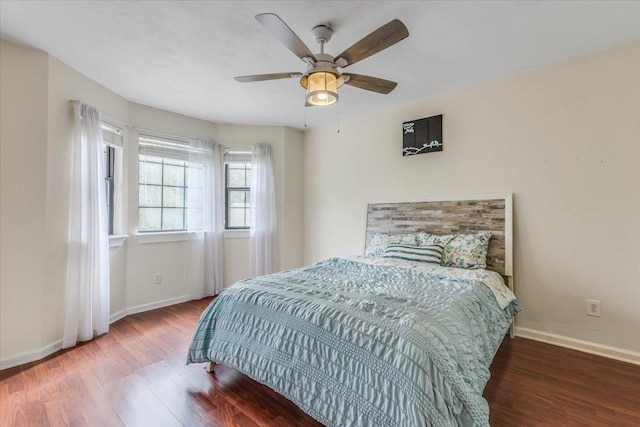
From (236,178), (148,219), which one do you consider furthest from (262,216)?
(148,219)

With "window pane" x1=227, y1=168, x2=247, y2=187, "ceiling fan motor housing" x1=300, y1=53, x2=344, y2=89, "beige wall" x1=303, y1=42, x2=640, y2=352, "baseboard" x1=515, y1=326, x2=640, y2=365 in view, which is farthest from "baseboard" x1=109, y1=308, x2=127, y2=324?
"baseboard" x1=515, y1=326, x2=640, y2=365

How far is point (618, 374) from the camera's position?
81.9 inches

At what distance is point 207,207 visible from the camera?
4.02 metres

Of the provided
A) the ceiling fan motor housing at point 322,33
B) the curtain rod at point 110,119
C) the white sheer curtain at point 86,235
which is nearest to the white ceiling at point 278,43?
the ceiling fan motor housing at point 322,33

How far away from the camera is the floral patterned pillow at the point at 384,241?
3126 millimetres

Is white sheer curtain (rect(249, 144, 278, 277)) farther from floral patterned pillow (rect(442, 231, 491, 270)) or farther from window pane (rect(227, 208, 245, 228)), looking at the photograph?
floral patterned pillow (rect(442, 231, 491, 270))

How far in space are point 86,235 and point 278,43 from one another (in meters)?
2.47

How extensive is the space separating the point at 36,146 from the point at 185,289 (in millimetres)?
2283

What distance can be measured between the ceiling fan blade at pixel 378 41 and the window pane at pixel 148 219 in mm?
3083

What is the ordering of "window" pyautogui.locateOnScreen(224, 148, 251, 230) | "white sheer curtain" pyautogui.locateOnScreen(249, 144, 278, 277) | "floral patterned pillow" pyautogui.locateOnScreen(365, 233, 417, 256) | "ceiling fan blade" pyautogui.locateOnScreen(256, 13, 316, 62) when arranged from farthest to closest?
1. "window" pyautogui.locateOnScreen(224, 148, 251, 230)
2. "white sheer curtain" pyautogui.locateOnScreen(249, 144, 278, 277)
3. "floral patterned pillow" pyautogui.locateOnScreen(365, 233, 417, 256)
4. "ceiling fan blade" pyautogui.locateOnScreen(256, 13, 316, 62)

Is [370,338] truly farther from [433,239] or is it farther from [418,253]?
[433,239]

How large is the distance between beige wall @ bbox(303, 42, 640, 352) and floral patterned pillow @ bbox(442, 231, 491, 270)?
1.16 ft

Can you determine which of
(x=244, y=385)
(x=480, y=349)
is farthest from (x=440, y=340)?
(x=244, y=385)

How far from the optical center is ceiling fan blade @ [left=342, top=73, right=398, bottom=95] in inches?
80.0
